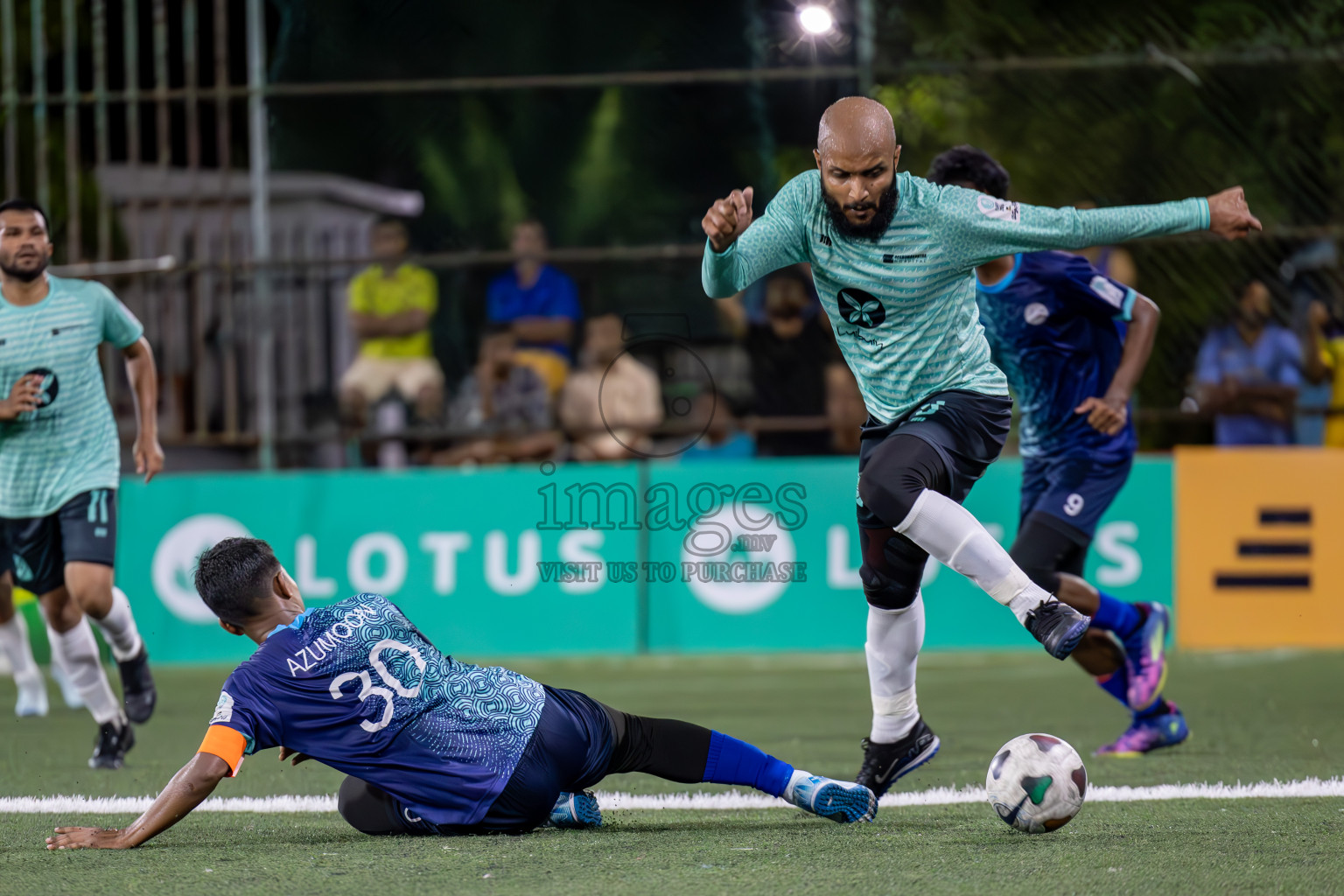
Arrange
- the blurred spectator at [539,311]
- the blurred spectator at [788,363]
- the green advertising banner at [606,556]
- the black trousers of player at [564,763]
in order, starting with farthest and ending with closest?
the blurred spectator at [539,311] < the blurred spectator at [788,363] < the green advertising banner at [606,556] < the black trousers of player at [564,763]

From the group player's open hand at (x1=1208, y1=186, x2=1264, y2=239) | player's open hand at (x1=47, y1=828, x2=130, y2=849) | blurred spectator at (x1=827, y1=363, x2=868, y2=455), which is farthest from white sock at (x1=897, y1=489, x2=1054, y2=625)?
blurred spectator at (x1=827, y1=363, x2=868, y2=455)

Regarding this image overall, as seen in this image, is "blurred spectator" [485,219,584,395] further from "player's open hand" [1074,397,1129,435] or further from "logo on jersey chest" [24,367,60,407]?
"player's open hand" [1074,397,1129,435]

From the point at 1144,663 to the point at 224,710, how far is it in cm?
364

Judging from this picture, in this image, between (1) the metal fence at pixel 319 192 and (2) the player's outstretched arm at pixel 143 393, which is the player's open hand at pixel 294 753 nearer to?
(2) the player's outstretched arm at pixel 143 393

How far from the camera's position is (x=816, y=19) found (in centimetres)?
1134

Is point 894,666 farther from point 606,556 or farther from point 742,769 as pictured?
point 606,556

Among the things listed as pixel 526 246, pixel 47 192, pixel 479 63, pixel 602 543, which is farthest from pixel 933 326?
pixel 47 192

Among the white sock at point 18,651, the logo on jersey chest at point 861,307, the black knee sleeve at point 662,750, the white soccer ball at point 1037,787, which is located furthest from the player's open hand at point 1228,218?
the white sock at point 18,651

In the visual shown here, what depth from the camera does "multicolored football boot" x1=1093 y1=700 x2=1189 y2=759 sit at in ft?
19.7

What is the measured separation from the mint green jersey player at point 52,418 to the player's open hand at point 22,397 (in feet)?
0.07

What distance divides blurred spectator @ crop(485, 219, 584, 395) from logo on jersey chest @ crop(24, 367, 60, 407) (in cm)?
518

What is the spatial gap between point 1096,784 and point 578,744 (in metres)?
1.89

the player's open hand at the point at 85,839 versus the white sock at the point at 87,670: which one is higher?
the player's open hand at the point at 85,839

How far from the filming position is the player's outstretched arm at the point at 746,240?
14.4 feet
